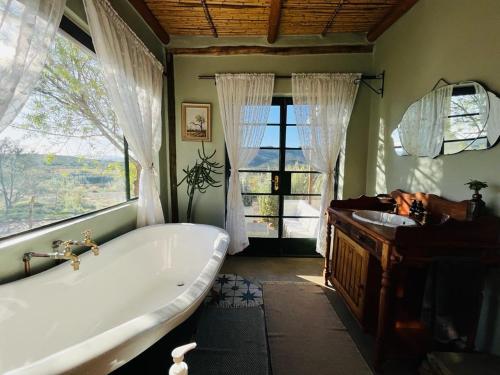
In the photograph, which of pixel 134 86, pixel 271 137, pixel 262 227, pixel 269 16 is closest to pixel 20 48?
pixel 134 86

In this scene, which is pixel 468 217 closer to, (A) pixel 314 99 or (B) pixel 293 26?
(A) pixel 314 99

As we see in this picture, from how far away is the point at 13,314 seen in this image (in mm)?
1093

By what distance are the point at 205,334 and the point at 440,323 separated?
1.50 meters

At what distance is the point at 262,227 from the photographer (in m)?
3.07

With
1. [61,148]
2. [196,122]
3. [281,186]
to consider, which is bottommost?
[281,186]

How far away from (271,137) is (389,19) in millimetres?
1623

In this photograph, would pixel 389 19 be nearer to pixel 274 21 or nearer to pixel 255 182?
Result: pixel 274 21

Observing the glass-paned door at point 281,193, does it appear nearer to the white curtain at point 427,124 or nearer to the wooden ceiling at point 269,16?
the wooden ceiling at point 269,16

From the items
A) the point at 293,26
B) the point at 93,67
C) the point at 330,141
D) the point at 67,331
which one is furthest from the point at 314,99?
the point at 67,331

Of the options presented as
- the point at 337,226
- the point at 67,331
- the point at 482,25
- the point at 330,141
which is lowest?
the point at 67,331

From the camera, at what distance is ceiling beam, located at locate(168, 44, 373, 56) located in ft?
8.80

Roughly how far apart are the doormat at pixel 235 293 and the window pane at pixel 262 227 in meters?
0.71

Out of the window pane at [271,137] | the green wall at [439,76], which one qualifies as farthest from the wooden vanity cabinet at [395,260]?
the window pane at [271,137]

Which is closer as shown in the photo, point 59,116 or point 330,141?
point 59,116
